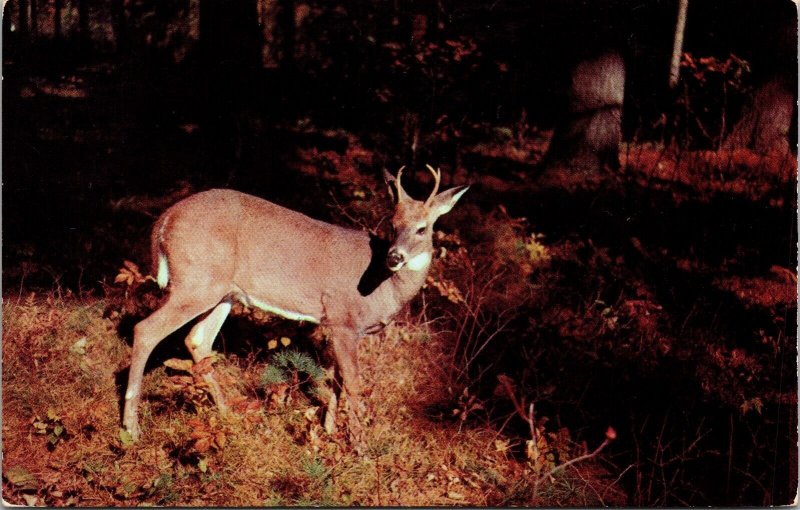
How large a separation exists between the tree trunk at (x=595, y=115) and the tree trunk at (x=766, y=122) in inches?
46.6

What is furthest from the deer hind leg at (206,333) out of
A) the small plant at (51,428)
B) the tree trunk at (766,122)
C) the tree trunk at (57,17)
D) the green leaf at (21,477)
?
the tree trunk at (766,122)

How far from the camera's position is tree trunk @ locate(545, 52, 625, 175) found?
798 centimetres

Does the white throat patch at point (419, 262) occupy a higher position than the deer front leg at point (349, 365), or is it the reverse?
the white throat patch at point (419, 262)

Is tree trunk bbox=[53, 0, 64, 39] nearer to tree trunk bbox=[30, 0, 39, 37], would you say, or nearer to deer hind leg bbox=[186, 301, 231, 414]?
tree trunk bbox=[30, 0, 39, 37]

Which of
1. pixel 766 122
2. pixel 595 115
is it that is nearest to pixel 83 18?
pixel 595 115

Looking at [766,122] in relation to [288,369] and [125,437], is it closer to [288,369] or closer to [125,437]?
[288,369]

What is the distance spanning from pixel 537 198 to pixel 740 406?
344cm

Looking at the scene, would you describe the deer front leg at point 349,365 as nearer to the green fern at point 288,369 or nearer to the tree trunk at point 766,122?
the green fern at point 288,369

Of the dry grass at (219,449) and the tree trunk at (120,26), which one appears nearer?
the dry grass at (219,449)

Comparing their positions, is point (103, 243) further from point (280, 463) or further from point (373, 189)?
point (280, 463)

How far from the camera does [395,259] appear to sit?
4.35 meters

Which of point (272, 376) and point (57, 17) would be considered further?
point (57, 17)

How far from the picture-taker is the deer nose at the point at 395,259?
14.3 ft

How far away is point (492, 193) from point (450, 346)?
2.82 meters
